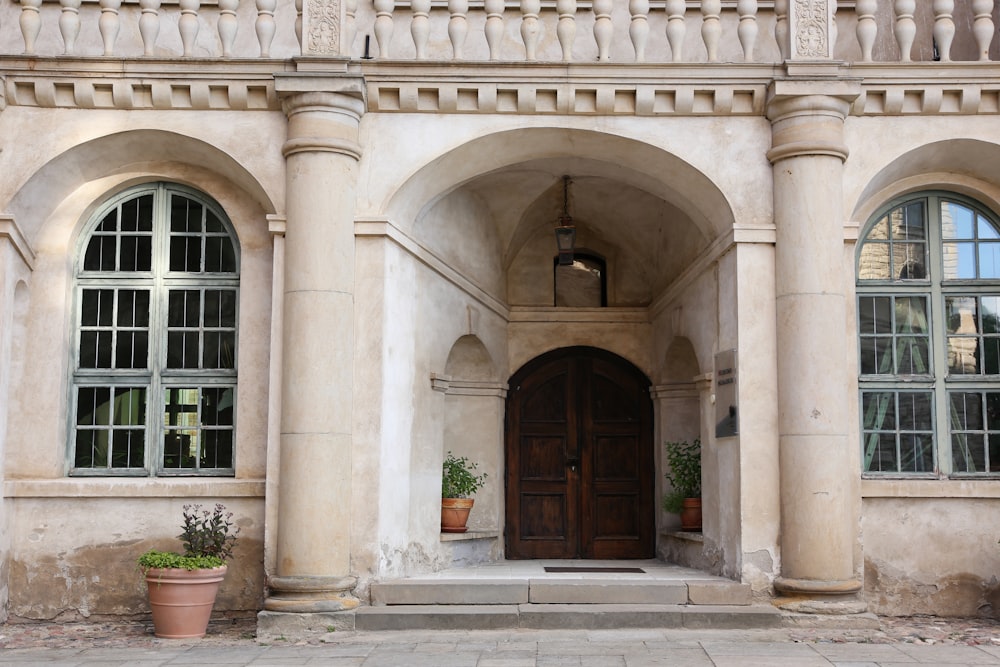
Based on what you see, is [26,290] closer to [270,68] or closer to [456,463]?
[270,68]

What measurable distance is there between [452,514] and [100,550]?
3700 millimetres

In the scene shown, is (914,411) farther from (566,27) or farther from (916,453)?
(566,27)

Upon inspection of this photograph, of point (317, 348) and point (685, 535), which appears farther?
point (685, 535)

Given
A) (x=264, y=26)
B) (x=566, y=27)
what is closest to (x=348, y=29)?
(x=264, y=26)

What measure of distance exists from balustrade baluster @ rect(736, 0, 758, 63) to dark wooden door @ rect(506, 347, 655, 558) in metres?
5.14

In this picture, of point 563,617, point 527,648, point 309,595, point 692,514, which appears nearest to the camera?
point 527,648

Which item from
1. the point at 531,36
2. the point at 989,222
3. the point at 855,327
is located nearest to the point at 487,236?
the point at 531,36

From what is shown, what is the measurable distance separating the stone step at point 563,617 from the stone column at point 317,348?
40 centimetres

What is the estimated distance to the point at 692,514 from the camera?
1221 centimetres

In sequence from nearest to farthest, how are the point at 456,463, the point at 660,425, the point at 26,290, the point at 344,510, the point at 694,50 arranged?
the point at 344,510 < the point at 26,290 < the point at 694,50 < the point at 456,463 < the point at 660,425

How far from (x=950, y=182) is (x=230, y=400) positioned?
7.08 metres

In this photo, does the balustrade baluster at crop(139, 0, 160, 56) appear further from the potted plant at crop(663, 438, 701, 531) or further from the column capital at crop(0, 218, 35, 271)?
the potted plant at crop(663, 438, 701, 531)

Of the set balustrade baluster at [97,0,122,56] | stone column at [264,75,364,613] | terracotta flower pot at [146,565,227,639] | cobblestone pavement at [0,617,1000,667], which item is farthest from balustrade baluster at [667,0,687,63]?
terracotta flower pot at [146,565,227,639]

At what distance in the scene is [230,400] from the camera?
10.2 metres
